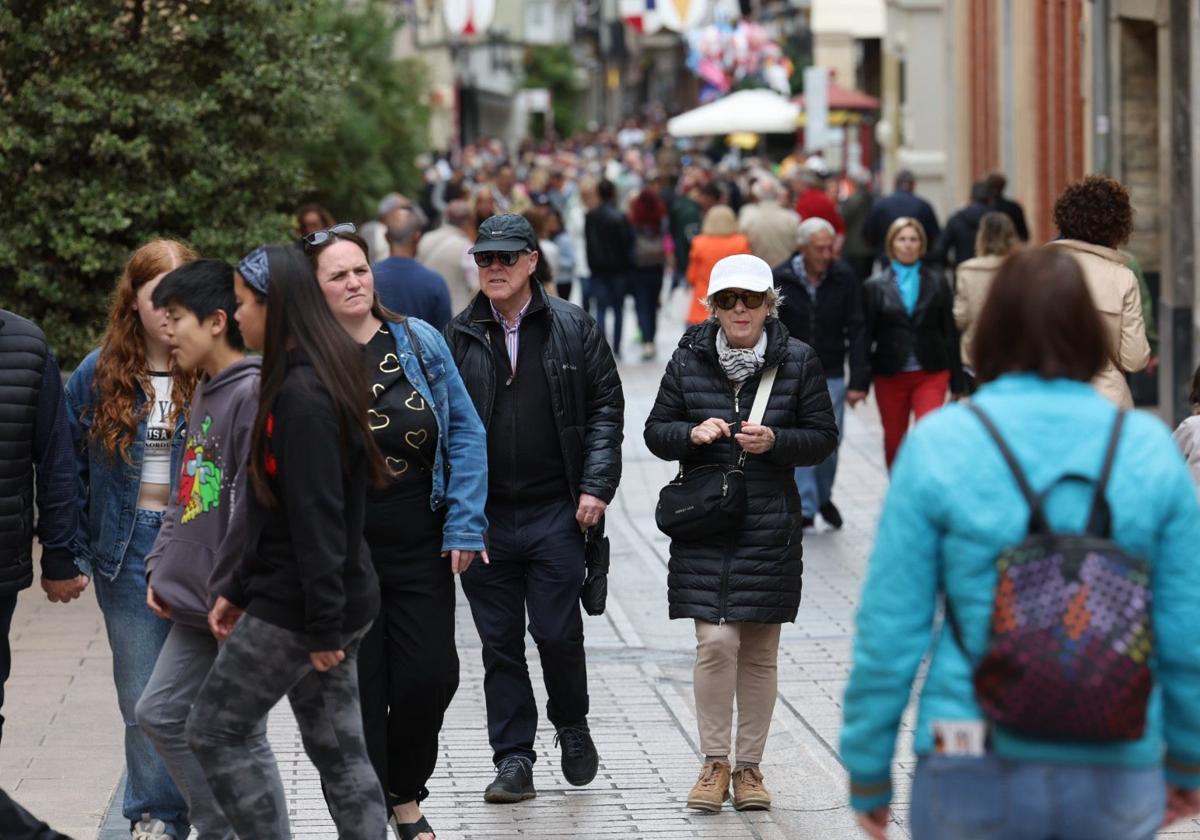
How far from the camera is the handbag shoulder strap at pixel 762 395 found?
22.1 feet

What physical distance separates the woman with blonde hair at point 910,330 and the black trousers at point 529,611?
17.3 feet

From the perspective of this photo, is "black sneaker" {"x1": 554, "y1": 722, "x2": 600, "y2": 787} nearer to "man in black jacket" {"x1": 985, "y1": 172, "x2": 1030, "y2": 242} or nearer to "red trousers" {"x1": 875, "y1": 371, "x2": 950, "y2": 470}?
"red trousers" {"x1": 875, "y1": 371, "x2": 950, "y2": 470}

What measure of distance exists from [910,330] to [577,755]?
5466 millimetres

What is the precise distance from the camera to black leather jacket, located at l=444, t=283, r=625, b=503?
6852mm

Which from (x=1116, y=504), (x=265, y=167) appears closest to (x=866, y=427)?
(x=265, y=167)

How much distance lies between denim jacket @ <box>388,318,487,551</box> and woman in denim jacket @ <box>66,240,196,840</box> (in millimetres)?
643

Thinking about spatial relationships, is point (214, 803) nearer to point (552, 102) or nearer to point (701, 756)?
point (701, 756)

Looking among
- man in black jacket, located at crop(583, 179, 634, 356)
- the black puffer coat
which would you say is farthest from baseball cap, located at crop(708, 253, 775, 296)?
man in black jacket, located at crop(583, 179, 634, 356)

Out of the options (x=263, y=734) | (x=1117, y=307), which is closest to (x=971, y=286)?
(x=1117, y=307)

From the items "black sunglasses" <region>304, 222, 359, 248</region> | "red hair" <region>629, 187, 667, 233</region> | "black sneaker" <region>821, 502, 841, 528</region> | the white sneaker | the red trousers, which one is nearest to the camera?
"black sunglasses" <region>304, 222, 359, 248</region>

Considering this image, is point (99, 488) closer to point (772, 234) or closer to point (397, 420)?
point (397, 420)

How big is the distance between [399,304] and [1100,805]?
7.42 meters

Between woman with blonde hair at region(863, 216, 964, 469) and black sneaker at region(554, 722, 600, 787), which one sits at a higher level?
woman with blonde hair at region(863, 216, 964, 469)

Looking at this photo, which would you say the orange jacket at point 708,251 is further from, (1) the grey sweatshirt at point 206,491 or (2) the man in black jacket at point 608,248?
(1) the grey sweatshirt at point 206,491
